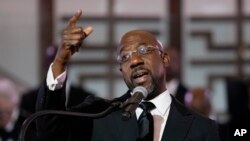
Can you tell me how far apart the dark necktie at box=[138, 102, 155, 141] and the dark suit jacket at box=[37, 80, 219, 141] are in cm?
2

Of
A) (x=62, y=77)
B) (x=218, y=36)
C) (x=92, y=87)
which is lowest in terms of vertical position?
(x=92, y=87)

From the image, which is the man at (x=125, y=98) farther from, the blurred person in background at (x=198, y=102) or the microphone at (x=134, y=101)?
the blurred person in background at (x=198, y=102)

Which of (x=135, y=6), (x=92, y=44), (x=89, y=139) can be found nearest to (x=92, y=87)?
(x=92, y=44)

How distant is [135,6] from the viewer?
7613 mm

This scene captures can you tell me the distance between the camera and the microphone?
2250mm

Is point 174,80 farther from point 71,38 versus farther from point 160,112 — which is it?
point 71,38

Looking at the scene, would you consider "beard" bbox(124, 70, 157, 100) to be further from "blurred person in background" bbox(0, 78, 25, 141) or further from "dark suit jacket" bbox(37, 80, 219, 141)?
"blurred person in background" bbox(0, 78, 25, 141)

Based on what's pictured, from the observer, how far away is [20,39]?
7.49 meters

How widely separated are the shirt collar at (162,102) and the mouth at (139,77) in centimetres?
16

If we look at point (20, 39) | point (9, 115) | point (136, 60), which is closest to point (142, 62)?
point (136, 60)

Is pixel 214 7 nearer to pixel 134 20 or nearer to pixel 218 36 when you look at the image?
pixel 218 36

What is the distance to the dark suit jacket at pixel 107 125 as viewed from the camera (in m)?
2.50

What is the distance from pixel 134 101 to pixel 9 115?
2.81 metres

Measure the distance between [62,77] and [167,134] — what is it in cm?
40
